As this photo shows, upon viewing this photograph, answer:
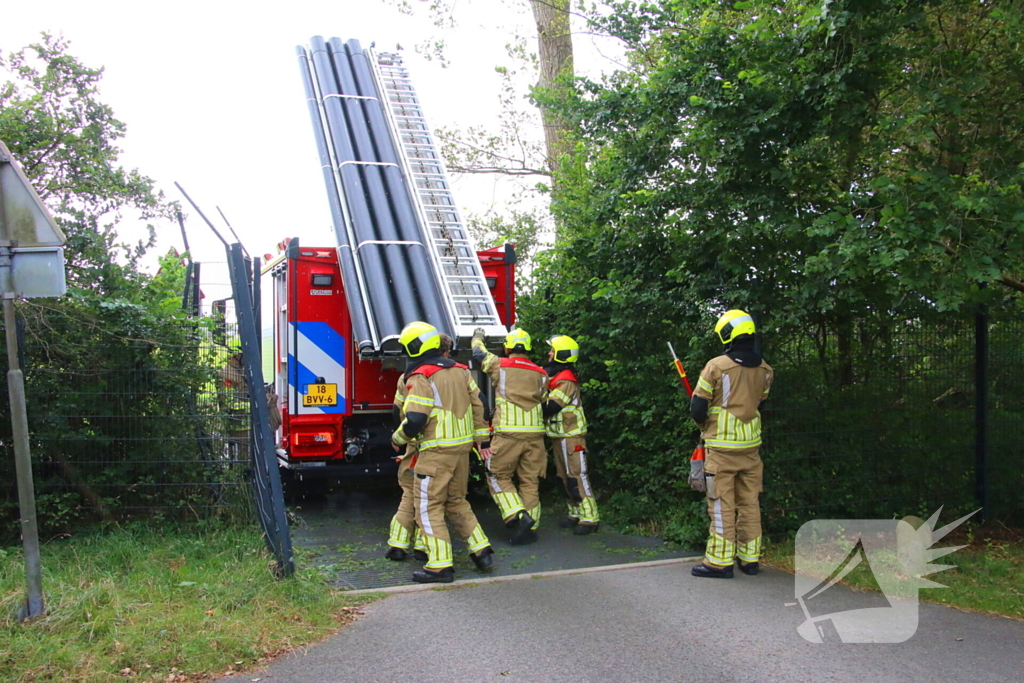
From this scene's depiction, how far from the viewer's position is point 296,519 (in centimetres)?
811

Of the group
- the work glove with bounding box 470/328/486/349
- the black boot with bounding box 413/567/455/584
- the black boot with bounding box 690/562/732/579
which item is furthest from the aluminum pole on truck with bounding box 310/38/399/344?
the black boot with bounding box 690/562/732/579

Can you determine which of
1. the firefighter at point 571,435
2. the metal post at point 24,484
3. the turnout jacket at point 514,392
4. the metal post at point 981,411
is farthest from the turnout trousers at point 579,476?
the metal post at point 24,484

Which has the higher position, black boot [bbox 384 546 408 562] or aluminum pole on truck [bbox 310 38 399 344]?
aluminum pole on truck [bbox 310 38 399 344]

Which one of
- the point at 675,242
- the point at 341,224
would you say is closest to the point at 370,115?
the point at 341,224

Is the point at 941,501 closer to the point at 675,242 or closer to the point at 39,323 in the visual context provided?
the point at 675,242

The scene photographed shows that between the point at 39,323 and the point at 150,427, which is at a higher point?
the point at 39,323

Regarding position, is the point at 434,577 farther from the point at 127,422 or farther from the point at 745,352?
the point at 127,422

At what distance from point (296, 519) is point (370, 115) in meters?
4.73

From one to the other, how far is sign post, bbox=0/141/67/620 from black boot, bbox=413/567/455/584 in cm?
239

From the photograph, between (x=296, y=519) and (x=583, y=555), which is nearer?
(x=583, y=555)

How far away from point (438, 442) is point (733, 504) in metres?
2.23

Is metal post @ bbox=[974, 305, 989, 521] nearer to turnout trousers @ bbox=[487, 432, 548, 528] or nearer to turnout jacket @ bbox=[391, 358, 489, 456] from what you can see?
turnout trousers @ bbox=[487, 432, 548, 528]

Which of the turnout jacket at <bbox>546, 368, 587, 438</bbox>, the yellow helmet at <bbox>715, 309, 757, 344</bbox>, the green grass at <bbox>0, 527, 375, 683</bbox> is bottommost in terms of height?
the green grass at <bbox>0, 527, 375, 683</bbox>

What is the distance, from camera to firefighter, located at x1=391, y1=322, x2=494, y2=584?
20.5ft
